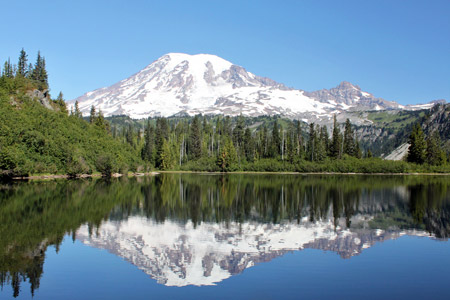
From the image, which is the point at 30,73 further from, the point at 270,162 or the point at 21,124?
the point at 270,162

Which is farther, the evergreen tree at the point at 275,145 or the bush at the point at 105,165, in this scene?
the evergreen tree at the point at 275,145

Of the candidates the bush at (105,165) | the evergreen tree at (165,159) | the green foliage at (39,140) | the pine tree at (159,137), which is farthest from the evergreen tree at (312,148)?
the bush at (105,165)

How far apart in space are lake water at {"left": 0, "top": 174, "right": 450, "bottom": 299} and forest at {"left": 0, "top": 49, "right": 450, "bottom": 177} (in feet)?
147

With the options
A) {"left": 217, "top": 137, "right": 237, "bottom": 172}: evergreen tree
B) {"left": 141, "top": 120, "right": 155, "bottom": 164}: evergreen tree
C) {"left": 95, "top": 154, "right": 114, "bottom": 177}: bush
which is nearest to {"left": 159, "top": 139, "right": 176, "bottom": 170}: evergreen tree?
{"left": 141, "top": 120, "right": 155, "bottom": 164}: evergreen tree

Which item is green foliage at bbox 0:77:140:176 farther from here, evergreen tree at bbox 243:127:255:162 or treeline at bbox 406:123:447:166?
treeline at bbox 406:123:447:166

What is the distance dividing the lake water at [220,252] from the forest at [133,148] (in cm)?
4489

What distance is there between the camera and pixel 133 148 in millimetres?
135625

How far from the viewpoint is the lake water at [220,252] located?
1585 centimetres

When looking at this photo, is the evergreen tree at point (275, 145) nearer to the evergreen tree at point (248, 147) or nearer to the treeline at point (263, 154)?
the treeline at point (263, 154)

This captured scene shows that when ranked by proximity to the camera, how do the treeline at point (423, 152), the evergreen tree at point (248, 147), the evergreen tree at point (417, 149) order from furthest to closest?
the evergreen tree at point (248, 147) → the treeline at point (423, 152) → the evergreen tree at point (417, 149)

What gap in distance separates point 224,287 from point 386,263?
8.49 metres

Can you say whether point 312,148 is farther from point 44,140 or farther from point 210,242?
point 210,242

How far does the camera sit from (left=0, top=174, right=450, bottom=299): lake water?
15.9m

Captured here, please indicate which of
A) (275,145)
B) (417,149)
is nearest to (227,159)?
(275,145)
